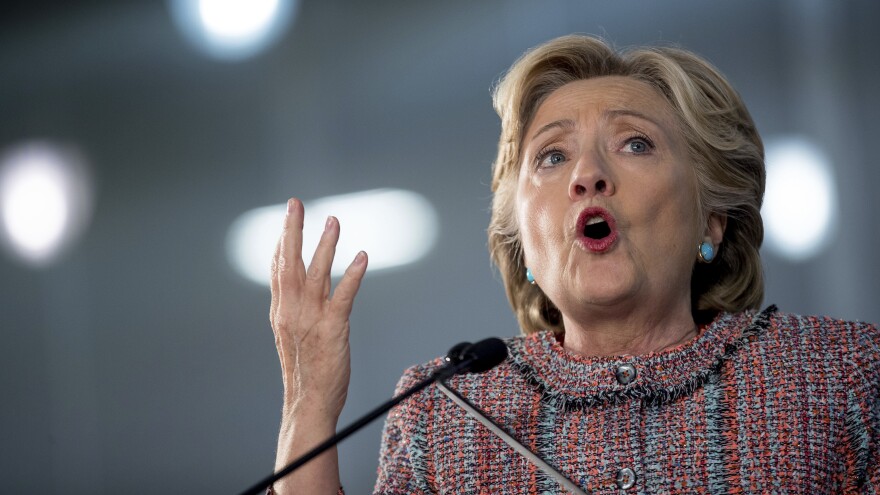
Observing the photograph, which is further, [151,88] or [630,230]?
[151,88]

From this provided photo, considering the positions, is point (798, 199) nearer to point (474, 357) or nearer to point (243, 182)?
point (474, 357)

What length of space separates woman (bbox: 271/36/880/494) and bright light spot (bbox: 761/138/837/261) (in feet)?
2.80

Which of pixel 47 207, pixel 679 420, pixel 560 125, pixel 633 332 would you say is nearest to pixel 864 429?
pixel 679 420

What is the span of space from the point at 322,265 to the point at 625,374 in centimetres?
54

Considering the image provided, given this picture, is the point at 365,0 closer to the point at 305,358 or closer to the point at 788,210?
the point at 788,210

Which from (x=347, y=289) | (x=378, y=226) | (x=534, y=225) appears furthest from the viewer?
(x=378, y=226)

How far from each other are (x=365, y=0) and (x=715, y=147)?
1.97 meters

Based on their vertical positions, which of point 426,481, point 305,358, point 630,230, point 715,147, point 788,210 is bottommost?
point 426,481

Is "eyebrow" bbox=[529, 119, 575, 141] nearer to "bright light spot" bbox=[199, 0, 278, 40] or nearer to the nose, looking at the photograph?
the nose

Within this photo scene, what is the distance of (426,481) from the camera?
5.57 ft

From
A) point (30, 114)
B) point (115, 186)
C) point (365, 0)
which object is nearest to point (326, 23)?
point (365, 0)

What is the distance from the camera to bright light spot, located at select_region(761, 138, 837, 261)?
2.74 metres

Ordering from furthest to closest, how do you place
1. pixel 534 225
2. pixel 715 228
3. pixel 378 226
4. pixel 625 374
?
pixel 378 226, pixel 715 228, pixel 534 225, pixel 625 374

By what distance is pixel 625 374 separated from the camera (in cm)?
167
